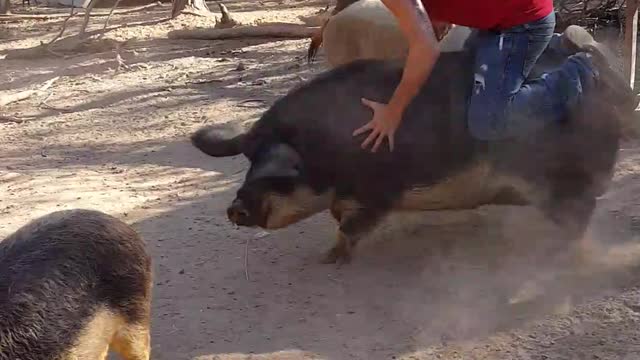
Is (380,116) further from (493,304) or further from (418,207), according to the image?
(493,304)

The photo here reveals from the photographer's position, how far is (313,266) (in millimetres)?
4531

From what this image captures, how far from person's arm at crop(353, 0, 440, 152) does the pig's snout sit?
24.9 inches

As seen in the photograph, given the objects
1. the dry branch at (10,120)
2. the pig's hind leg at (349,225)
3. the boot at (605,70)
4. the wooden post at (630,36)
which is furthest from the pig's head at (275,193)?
the dry branch at (10,120)

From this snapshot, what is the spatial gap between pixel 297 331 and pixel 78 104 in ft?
17.2

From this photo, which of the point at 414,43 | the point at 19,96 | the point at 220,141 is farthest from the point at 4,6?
the point at 414,43

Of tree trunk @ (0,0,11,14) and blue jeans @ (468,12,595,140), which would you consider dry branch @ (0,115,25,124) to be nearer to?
blue jeans @ (468,12,595,140)

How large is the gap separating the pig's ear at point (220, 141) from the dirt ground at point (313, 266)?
568mm

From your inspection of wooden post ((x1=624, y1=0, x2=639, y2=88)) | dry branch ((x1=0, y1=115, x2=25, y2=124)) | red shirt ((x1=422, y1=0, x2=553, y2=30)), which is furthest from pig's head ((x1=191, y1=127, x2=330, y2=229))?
dry branch ((x1=0, y1=115, x2=25, y2=124))

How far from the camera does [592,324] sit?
370 cm

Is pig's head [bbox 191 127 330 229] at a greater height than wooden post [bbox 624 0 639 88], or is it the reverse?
wooden post [bbox 624 0 639 88]

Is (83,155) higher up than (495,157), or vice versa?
(495,157)

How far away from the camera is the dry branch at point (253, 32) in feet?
35.1

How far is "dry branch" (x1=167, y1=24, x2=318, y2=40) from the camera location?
35.1ft

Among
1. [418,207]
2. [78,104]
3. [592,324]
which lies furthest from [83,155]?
[592,324]
